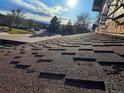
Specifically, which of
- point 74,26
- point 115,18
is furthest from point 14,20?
point 115,18

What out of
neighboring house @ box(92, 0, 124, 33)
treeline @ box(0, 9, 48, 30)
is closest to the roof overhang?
neighboring house @ box(92, 0, 124, 33)

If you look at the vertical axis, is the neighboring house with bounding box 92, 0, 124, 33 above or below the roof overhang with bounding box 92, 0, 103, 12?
below

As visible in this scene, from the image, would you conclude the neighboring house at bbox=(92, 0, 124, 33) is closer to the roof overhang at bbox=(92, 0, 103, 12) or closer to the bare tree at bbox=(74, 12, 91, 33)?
the roof overhang at bbox=(92, 0, 103, 12)

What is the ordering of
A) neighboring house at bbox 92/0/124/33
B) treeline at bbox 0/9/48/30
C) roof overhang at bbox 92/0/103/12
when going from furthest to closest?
treeline at bbox 0/9/48/30, roof overhang at bbox 92/0/103/12, neighboring house at bbox 92/0/124/33

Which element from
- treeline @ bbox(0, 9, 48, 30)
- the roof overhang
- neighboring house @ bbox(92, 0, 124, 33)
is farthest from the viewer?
treeline @ bbox(0, 9, 48, 30)

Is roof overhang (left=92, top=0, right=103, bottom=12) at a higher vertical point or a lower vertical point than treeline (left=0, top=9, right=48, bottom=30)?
higher

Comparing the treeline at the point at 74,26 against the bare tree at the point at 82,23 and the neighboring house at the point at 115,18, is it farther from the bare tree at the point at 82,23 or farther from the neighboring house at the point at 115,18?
the neighboring house at the point at 115,18

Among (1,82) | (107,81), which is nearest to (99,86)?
(107,81)

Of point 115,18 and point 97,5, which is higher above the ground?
point 97,5

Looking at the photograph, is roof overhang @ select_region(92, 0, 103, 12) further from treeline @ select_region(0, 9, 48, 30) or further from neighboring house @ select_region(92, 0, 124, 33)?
treeline @ select_region(0, 9, 48, 30)

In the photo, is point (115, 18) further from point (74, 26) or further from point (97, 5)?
point (74, 26)

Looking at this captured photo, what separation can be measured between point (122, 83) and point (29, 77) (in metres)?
0.95

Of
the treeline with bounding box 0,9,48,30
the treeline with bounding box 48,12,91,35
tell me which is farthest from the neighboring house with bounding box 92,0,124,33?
the treeline with bounding box 48,12,91,35

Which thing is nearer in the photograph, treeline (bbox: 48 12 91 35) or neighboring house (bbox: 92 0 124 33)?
neighboring house (bbox: 92 0 124 33)
